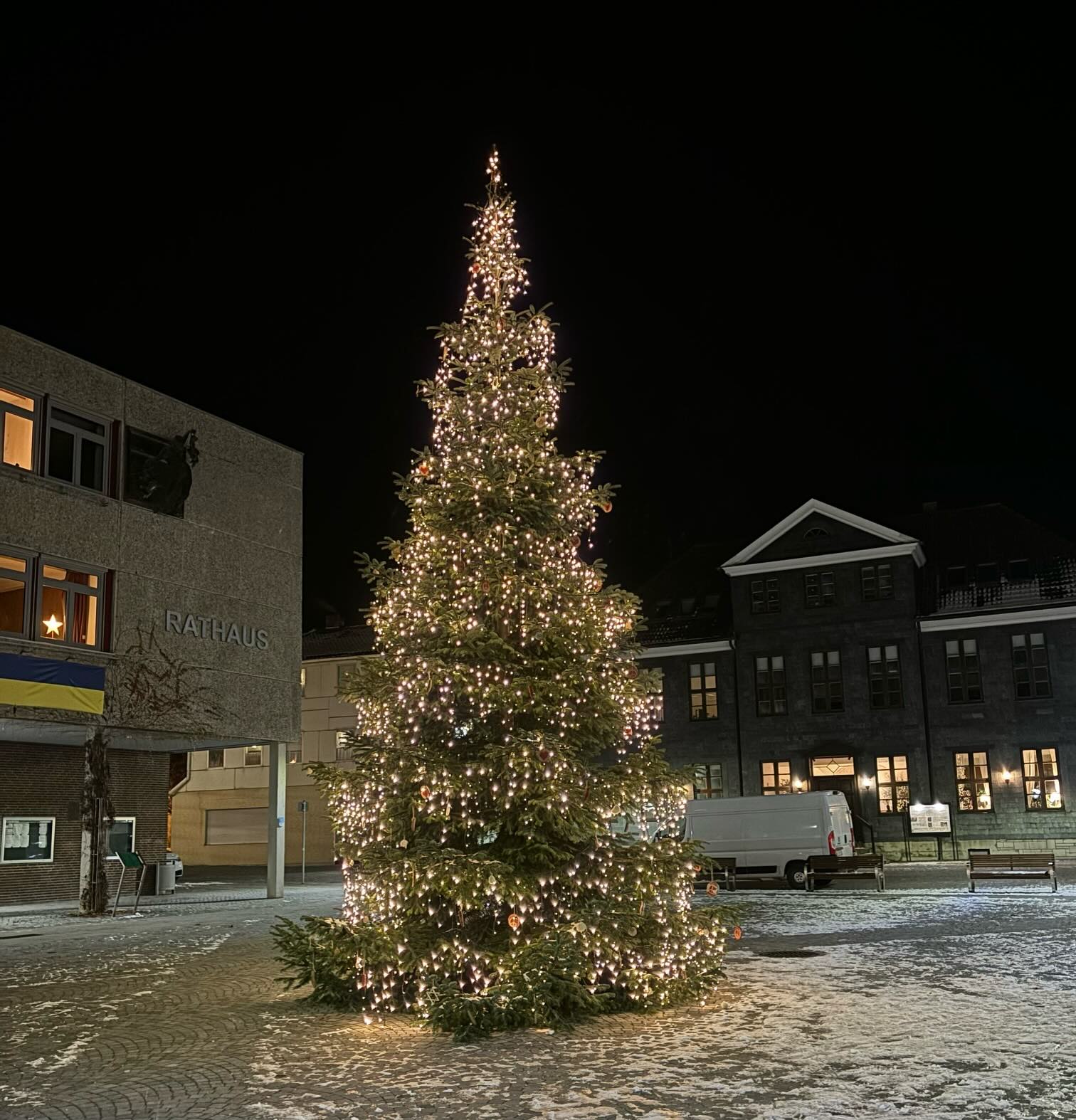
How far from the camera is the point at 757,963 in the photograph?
14.5m

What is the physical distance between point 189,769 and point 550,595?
42.6 meters

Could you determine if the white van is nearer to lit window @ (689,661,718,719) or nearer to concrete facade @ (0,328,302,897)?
concrete facade @ (0,328,302,897)

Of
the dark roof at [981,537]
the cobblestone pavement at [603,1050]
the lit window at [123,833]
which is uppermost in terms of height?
the dark roof at [981,537]

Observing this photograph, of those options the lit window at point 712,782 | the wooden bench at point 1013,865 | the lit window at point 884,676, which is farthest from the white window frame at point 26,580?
the lit window at point 884,676

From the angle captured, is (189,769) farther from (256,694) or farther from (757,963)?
(757,963)

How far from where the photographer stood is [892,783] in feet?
141

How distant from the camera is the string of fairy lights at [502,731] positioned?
11469 millimetres

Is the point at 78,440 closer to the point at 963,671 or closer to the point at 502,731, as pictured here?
the point at 502,731

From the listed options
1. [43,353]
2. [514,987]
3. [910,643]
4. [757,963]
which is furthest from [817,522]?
[514,987]

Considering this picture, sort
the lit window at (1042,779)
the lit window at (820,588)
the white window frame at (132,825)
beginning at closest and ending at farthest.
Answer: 1. the white window frame at (132,825)
2. the lit window at (1042,779)
3. the lit window at (820,588)

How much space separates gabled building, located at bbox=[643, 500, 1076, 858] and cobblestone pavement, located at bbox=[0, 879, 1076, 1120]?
26111mm

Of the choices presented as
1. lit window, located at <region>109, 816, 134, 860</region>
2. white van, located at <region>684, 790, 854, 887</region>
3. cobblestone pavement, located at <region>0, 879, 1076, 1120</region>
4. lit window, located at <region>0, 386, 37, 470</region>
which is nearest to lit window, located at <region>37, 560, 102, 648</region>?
lit window, located at <region>0, 386, 37, 470</region>

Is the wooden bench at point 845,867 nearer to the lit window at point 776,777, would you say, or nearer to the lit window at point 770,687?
the lit window at point 776,777

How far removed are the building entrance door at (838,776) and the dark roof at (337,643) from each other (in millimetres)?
20091
